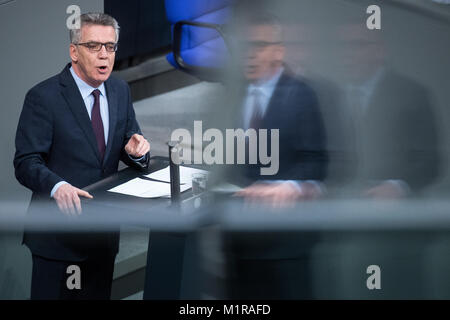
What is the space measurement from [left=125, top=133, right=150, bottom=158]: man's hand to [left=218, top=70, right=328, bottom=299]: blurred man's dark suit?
25cm

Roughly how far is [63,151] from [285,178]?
63cm

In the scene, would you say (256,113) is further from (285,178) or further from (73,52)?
(73,52)

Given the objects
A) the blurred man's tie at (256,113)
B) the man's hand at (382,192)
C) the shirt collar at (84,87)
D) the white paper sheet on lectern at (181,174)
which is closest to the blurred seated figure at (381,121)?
the man's hand at (382,192)

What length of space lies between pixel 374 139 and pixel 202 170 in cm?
48

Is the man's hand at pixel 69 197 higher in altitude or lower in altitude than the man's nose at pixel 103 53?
lower

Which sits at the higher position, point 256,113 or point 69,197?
point 256,113

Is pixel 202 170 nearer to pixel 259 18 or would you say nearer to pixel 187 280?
pixel 187 280

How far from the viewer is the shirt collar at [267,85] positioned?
149 centimetres

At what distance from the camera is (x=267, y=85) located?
149cm

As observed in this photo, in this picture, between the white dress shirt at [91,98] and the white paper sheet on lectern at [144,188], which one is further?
the white dress shirt at [91,98]

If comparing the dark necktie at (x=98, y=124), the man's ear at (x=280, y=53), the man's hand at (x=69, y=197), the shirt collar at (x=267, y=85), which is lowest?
the man's hand at (x=69, y=197)

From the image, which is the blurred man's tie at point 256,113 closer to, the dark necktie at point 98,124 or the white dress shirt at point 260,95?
the white dress shirt at point 260,95

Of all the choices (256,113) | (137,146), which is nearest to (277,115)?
(256,113)

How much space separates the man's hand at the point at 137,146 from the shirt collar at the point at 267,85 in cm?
33
